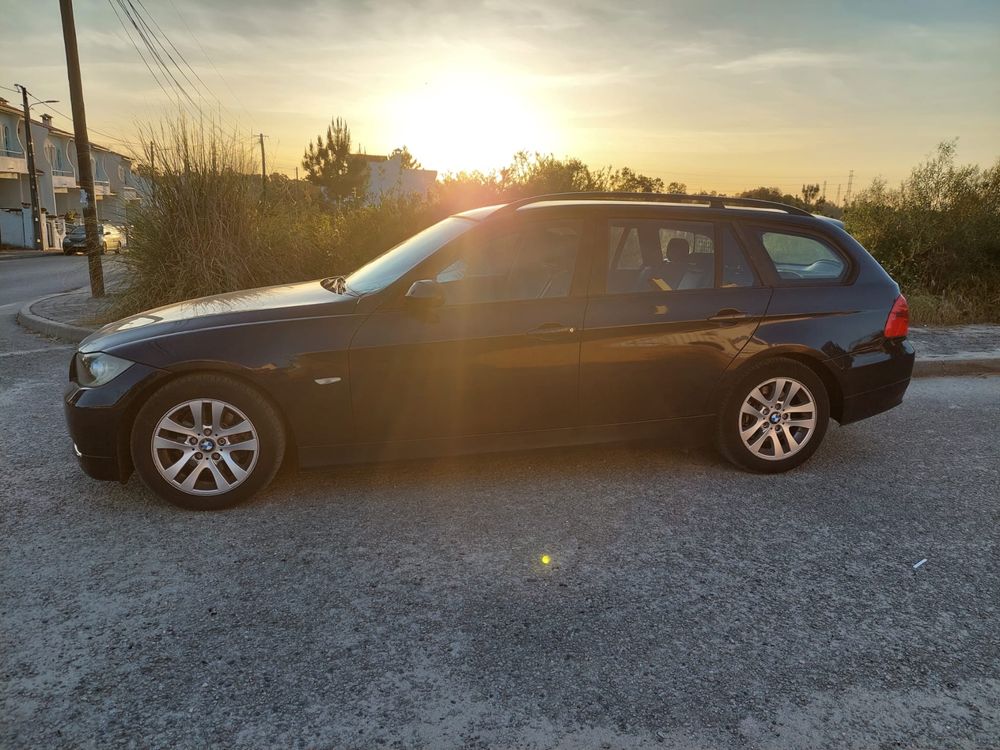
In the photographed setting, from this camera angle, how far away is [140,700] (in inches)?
94.7

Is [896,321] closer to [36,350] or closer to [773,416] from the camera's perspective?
[773,416]

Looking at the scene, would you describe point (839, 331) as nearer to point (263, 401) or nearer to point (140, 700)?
point (263, 401)

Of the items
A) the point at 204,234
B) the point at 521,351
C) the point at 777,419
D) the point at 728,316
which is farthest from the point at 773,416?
the point at 204,234

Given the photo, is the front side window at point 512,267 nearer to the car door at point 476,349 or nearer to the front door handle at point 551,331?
the car door at point 476,349

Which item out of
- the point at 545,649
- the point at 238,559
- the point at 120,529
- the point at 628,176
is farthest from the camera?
the point at 628,176

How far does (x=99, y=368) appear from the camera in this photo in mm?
3789

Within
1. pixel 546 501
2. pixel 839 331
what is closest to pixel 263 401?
pixel 546 501

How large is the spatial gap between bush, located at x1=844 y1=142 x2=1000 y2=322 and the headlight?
35.5ft

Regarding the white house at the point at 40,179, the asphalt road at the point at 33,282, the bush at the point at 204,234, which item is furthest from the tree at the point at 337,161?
the bush at the point at 204,234

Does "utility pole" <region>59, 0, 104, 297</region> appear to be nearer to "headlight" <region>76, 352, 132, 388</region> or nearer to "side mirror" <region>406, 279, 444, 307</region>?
"headlight" <region>76, 352, 132, 388</region>

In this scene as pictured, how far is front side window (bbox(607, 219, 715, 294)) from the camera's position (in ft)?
14.3

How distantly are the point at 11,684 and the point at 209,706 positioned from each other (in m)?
0.75

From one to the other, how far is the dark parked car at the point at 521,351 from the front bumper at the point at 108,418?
0.04ft

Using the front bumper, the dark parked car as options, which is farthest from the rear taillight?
the front bumper
